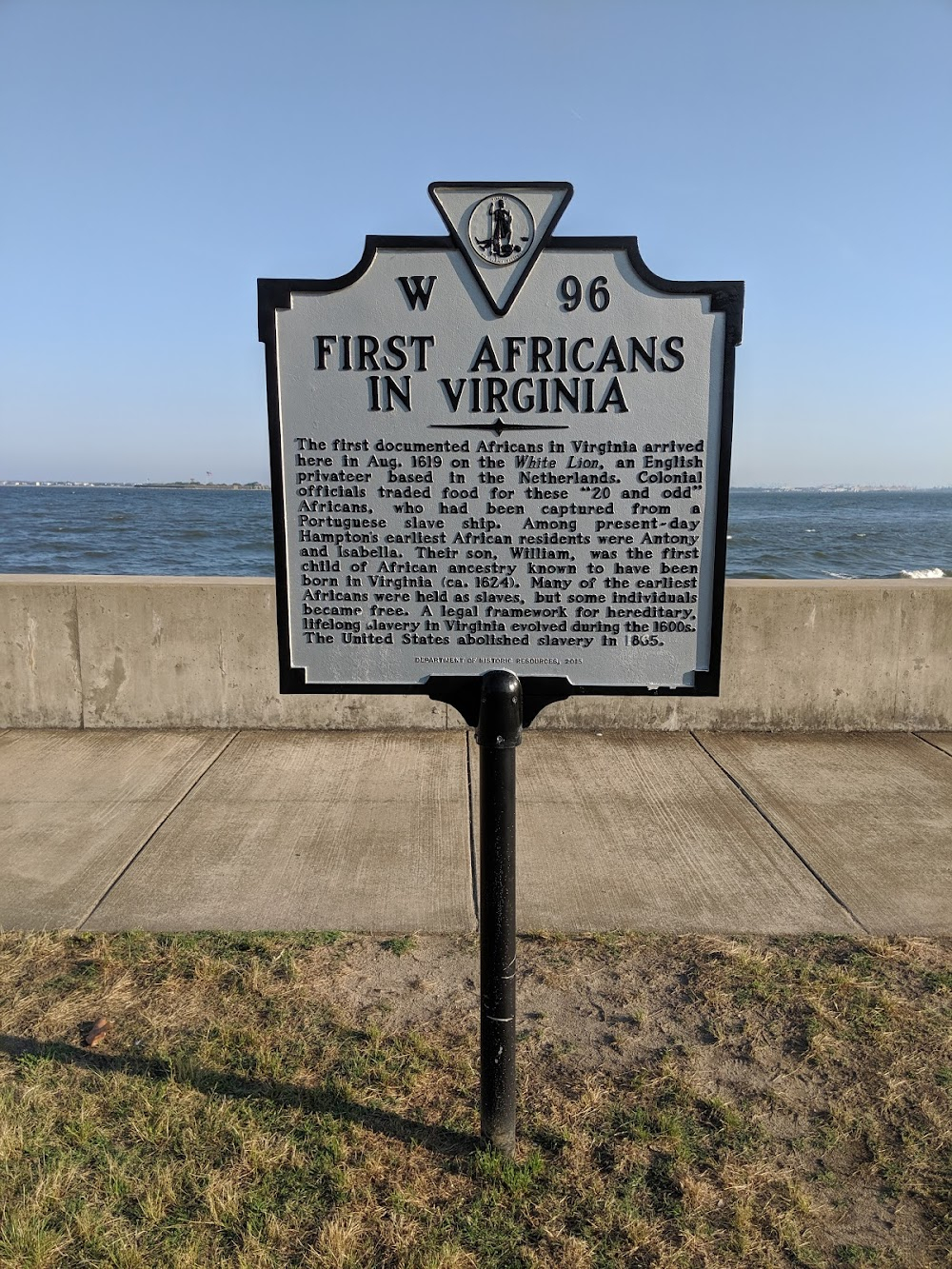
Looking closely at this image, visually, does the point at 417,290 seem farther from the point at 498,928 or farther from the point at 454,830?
the point at 454,830

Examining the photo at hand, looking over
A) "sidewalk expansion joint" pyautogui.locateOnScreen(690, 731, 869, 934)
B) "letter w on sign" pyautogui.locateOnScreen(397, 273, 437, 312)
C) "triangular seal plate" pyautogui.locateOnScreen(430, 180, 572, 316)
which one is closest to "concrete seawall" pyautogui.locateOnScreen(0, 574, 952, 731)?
"sidewalk expansion joint" pyautogui.locateOnScreen(690, 731, 869, 934)

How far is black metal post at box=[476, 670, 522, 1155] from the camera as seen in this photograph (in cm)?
241

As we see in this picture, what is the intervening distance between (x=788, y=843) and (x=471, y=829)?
1.52 meters

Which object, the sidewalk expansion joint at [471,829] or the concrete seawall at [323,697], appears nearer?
the sidewalk expansion joint at [471,829]

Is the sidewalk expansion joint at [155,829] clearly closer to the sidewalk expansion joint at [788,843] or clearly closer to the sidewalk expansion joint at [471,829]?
the sidewalk expansion joint at [471,829]

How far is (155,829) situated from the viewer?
4.38 m

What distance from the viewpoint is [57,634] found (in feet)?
19.0

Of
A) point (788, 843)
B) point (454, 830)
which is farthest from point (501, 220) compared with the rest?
point (788, 843)

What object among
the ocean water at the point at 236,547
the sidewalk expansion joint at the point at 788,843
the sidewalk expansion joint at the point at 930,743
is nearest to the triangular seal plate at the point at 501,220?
the sidewalk expansion joint at the point at 788,843

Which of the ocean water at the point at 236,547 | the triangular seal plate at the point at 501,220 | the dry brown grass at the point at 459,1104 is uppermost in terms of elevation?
the triangular seal plate at the point at 501,220

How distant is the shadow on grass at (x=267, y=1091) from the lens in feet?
8.16

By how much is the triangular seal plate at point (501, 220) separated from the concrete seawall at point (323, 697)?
364cm

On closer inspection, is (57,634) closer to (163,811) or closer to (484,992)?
(163,811)

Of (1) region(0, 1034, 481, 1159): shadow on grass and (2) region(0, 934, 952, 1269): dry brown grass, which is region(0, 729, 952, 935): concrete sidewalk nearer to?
(2) region(0, 934, 952, 1269): dry brown grass
